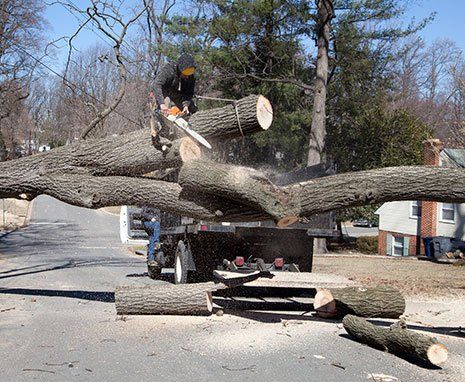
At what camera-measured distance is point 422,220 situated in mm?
29672

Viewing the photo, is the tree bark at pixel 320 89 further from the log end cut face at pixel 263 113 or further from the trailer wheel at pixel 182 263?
the log end cut face at pixel 263 113

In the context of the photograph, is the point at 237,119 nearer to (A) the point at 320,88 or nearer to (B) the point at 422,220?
(A) the point at 320,88

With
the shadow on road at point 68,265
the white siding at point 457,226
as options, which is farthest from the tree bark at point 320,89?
the white siding at point 457,226

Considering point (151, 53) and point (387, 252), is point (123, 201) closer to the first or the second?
point (151, 53)

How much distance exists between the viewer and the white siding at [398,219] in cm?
3073

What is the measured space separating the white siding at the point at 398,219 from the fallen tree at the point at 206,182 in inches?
939

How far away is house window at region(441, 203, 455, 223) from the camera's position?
27.8m

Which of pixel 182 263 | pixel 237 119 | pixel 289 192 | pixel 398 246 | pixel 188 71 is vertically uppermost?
pixel 188 71

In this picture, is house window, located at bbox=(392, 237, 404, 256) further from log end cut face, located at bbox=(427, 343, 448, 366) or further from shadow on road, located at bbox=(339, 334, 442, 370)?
log end cut face, located at bbox=(427, 343, 448, 366)

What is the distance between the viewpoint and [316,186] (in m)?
7.58

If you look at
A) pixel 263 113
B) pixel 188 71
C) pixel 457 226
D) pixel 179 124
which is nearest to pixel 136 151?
pixel 179 124

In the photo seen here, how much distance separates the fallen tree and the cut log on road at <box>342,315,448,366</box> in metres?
1.48

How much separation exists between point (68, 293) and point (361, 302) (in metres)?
5.31

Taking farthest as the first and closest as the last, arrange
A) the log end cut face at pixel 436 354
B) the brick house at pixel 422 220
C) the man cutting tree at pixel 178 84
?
the brick house at pixel 422 220 < the man cutting tree at pixel 178 84 < the log end cut face at pixel 436 354
